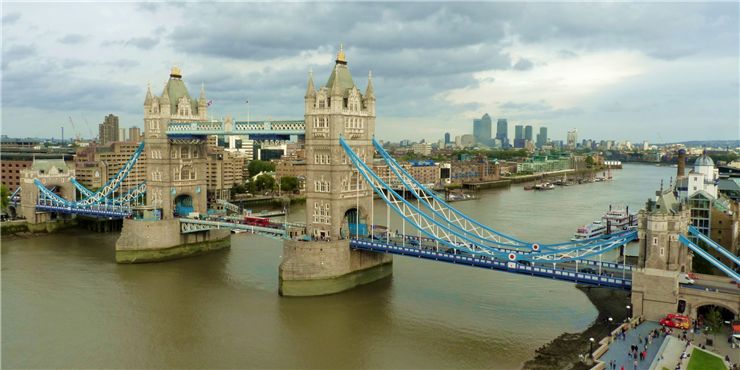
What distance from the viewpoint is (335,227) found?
45219mm

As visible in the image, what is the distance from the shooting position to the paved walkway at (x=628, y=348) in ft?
89.3

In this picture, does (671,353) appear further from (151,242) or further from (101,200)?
(101,200)

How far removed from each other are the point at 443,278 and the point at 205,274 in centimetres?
1918

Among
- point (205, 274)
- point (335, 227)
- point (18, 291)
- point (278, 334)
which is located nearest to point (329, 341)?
point (278, 334)

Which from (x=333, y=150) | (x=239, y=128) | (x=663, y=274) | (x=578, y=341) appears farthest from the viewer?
(x=239, y=128)

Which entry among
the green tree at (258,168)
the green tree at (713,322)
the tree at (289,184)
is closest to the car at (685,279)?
the green tree at (713,322)

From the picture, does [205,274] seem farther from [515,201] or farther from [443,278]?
[515,201]

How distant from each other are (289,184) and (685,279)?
270 feet

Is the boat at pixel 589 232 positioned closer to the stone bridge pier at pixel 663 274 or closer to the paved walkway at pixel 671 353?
the stone bridge pier at pixel 663 274

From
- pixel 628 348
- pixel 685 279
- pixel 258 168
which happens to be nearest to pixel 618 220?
pixel 685 279

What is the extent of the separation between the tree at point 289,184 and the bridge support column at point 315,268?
2570 inches

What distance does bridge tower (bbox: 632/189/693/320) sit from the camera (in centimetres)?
3219

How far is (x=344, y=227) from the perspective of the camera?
4644 cm

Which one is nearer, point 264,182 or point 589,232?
point 589,232
